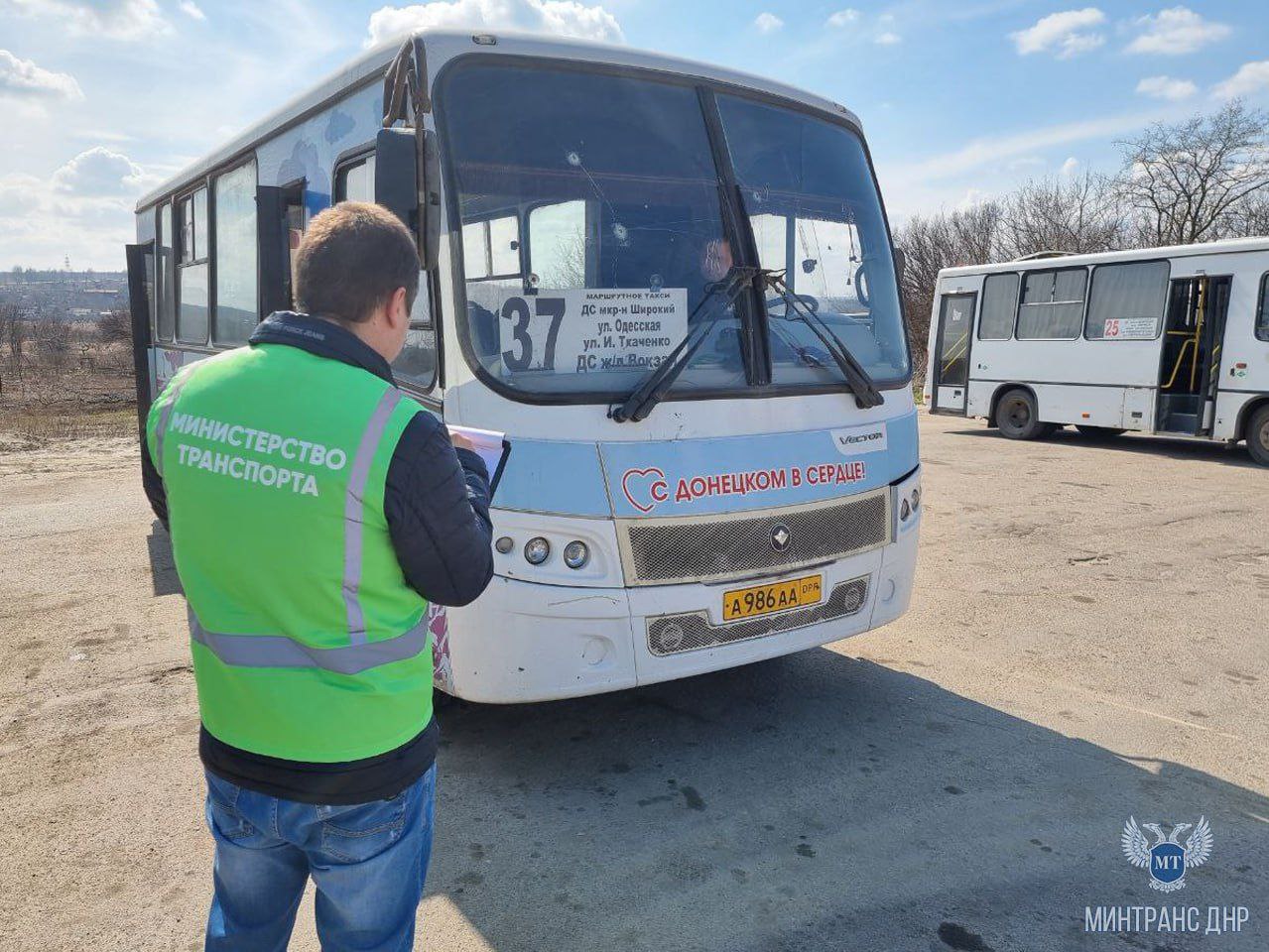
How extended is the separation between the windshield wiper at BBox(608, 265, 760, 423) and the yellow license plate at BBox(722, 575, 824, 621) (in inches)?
32.4

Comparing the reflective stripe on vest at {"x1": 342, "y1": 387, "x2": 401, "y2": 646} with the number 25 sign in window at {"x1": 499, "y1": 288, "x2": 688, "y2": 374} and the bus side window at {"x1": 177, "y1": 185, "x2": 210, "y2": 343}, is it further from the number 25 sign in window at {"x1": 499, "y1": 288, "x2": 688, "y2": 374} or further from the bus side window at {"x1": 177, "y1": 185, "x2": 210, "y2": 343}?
the bus side window at {"x1": 177, "y1": 185, "x2": 210, "y2": 343}

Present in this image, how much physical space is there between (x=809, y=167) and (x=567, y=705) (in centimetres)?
284

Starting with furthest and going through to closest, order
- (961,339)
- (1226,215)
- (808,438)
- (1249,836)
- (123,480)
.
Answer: (1226,215), (961,339), (123,480), (808,438), (1249,836)

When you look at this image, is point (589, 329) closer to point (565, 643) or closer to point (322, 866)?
point (565, 643)

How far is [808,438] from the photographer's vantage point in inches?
165

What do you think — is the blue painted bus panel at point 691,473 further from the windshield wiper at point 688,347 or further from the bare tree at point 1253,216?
the bare tree at point 1253,216

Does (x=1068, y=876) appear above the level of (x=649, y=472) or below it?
below

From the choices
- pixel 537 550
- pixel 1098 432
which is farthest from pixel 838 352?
pixel 1098 432

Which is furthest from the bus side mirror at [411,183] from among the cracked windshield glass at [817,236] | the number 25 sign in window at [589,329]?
the cracked windshield glass at [817,236]

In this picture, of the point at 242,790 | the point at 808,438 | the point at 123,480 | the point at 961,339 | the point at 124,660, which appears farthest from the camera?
the point at 961,339

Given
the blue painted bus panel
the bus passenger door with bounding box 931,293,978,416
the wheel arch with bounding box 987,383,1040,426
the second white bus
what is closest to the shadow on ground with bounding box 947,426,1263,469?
the second white bus

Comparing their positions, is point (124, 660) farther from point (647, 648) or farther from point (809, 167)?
point (809, 167)

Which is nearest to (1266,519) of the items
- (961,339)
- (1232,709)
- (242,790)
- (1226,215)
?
(1232,709)

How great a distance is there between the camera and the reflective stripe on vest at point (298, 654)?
177 centimetres
